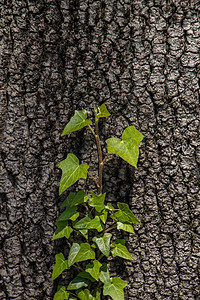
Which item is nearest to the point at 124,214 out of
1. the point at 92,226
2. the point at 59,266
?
the point at 92,226

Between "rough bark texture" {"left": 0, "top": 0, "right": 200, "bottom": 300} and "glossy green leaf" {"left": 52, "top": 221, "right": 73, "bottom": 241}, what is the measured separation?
0.07 metres

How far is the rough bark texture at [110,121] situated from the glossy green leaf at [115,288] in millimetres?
90

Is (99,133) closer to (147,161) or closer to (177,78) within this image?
(147,161)

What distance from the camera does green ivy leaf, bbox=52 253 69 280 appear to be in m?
1.32

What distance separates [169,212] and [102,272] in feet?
1.51

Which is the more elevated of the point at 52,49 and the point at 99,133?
the point at 52,49

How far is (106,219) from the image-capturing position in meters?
1.37

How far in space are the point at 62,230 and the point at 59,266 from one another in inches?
7.1

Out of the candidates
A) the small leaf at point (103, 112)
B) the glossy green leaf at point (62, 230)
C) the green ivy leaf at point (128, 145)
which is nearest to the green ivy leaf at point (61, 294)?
the glossy green leaf at point (62, 230)

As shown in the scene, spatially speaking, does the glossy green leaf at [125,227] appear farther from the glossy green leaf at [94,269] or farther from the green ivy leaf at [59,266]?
the green ivy leaf at [59,266]

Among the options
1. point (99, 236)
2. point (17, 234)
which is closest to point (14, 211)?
point (17, 234)

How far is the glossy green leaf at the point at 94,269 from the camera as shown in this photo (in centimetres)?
128

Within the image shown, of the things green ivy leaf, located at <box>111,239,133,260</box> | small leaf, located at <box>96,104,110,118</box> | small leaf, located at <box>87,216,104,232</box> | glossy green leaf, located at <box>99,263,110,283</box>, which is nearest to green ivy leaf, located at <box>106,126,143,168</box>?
small leaf, located at <box>96,104,110,118</box>

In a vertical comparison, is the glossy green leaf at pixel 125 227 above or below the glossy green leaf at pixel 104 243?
above
